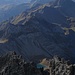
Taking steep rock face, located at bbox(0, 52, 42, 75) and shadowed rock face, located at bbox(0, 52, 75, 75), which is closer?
shadowed rock face, located at bbox(0, 52, 75, 75)

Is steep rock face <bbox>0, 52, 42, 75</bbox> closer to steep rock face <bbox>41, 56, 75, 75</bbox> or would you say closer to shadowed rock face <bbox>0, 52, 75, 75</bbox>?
shadowed rock face <bbox>0, 52, 75, 75</bbox>

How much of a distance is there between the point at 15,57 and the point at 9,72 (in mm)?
7189

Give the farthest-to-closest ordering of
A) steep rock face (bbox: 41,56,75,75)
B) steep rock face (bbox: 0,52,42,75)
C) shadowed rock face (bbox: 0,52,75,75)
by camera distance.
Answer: steep rock face (bbox: 0,52,42,75), shadowed rock face (bbox: 0,52,75,75), steep rock face (bbox: 41,56,75,75)

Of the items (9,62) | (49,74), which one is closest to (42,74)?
(49,74)

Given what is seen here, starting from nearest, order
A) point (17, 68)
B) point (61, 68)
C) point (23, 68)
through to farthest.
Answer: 1. point (17, 68)
2. point (23, 68)
3. point (61, 68)

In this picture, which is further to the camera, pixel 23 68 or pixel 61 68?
pixel 61 68

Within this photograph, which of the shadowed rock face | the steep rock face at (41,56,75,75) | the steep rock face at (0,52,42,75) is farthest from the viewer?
the steep rock face at (0,52,42,75)

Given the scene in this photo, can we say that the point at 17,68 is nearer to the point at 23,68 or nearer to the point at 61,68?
the point at 23,68

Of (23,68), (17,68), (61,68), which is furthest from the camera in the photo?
(61,68)

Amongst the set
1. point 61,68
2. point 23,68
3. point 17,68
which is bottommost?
point 61,68

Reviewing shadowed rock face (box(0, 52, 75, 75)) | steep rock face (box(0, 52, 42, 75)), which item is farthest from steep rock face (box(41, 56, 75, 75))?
steep rock face (box(0, 52, 42, 75))

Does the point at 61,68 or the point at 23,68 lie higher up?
the point at 23,68

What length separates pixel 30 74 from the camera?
81500mm

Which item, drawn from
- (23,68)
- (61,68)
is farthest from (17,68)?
(61,68)
